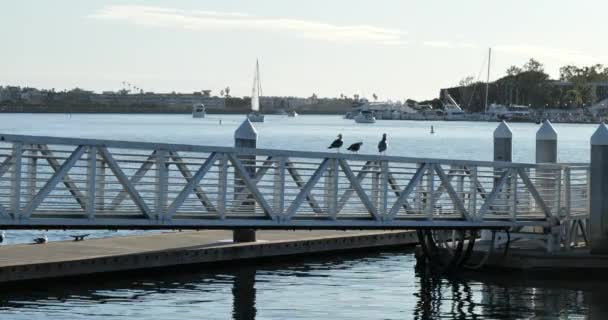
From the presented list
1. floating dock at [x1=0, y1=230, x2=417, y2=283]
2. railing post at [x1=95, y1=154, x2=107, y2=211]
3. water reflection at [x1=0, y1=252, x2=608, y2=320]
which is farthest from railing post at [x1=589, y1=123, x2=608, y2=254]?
railing post at [x1=95, y1=154, x2=107, y2=211]

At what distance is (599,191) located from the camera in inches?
1141

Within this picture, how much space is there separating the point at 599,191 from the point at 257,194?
7.48 meters

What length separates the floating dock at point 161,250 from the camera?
88.9ft

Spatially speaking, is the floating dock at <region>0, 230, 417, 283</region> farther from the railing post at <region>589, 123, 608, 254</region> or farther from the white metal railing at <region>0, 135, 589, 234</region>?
the railing post at <region>589, 123, 608, 254</region>

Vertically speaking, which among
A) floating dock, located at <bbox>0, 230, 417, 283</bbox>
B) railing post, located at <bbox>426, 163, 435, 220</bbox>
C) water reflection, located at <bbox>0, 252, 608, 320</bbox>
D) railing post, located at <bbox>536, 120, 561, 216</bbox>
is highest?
railing post, located at <bbox>536, 120, 561, 216</bbox>

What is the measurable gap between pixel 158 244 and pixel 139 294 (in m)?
3.67

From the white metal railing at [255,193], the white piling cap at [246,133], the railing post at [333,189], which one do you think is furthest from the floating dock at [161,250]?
the railing post at [333,189]

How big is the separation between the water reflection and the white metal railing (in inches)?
58.5

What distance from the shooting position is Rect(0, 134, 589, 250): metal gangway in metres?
23.5

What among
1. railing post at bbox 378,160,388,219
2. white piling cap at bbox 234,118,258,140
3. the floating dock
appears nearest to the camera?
the floating dock

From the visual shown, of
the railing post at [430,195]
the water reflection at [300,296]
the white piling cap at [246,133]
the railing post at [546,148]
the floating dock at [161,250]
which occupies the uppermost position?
the white piling cap at [246,133]

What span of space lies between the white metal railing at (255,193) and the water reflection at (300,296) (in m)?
1.49

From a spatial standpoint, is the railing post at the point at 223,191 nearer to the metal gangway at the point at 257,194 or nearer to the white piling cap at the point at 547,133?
the metal gangway at the point at 257,194

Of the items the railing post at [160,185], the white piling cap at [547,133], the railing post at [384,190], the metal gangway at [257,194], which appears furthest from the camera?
the white piling cap at [547,133]
